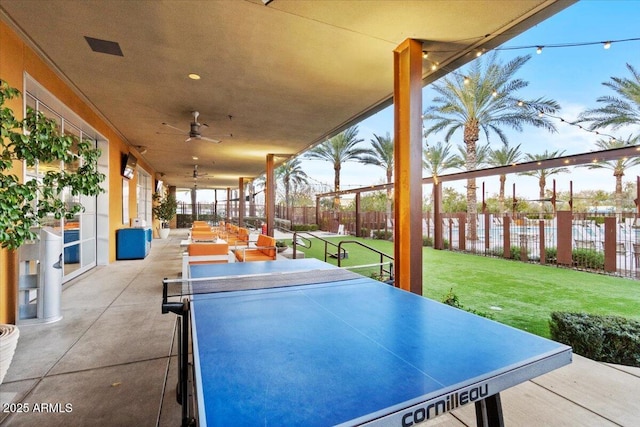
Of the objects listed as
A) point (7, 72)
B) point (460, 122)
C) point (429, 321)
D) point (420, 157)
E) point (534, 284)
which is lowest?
point (534, 284)

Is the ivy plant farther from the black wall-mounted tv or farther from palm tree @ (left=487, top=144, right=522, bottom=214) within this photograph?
palm tree @ (left=487, top=144, right=522, bottom=214)

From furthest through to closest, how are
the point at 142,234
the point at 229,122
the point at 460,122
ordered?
the point at 460,122 < the point at 142,234 < the point at 229,122

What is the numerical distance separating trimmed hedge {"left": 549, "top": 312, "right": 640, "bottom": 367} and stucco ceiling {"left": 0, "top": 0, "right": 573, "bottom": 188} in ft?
10.6

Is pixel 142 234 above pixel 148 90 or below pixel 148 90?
below

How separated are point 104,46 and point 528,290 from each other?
787 centimetres

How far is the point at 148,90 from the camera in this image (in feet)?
17.1

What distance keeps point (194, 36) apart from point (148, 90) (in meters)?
2.12

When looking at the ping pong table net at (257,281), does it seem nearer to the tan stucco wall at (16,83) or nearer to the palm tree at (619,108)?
the tan stucco wall at (16,83)

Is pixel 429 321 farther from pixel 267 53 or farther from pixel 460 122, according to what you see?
pixel 460 122

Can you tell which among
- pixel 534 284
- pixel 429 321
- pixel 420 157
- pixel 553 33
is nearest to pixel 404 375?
pixel 429 321

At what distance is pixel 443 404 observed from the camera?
100 centimetres

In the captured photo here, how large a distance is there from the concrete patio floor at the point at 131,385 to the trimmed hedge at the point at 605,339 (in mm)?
214

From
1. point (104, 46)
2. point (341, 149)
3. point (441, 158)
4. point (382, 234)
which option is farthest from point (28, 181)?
point (441, 158)

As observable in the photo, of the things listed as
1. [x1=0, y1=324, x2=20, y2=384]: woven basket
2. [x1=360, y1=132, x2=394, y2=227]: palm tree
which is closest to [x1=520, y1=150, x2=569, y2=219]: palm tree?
[x1=360, y1=132, x2=394, y2=227]: palm tree
